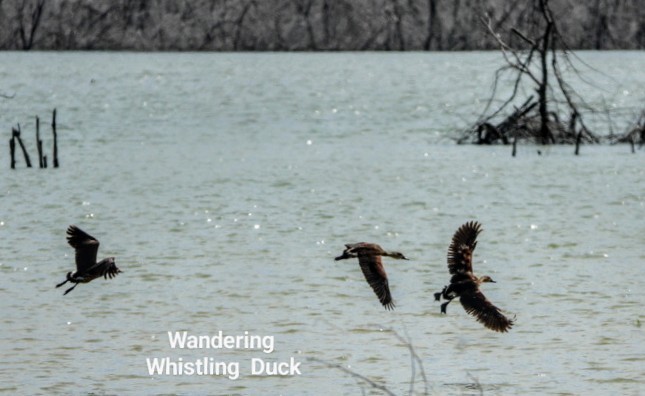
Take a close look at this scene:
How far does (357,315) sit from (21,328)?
139 inches

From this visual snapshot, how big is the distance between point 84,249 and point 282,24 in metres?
132

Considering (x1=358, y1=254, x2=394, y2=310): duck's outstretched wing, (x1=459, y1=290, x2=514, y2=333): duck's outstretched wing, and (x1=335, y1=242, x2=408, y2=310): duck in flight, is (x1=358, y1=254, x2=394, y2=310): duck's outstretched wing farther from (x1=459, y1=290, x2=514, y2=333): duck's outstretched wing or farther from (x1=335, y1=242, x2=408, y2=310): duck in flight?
(x1=459, y1=290, x2=514, y2=333): duck's outstretched wing

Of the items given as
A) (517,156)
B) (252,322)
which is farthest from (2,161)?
(252,322)

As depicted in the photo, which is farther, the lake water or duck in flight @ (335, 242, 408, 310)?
the lake water

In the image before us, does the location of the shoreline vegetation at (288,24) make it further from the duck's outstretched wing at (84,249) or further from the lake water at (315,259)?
the duck's outstretched wing at (84,249)

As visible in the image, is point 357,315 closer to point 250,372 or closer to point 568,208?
point 250,372

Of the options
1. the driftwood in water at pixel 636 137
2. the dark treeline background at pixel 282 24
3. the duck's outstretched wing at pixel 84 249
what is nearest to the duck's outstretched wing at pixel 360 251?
the duck's outstretched wing at pixel 84 249

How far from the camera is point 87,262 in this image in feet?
43.9

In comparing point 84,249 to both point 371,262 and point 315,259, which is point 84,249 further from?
point 315,259

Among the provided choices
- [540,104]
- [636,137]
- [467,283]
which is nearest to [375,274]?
[467,283]

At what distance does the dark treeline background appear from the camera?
136m

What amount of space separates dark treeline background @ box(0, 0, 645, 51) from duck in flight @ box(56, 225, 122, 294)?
119872 mm

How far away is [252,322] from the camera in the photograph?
17.8 m

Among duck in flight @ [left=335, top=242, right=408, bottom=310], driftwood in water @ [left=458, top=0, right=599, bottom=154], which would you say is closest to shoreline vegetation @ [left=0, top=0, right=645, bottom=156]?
driftwood in water @ [left=458, top=0, right=599, bottom=154]
